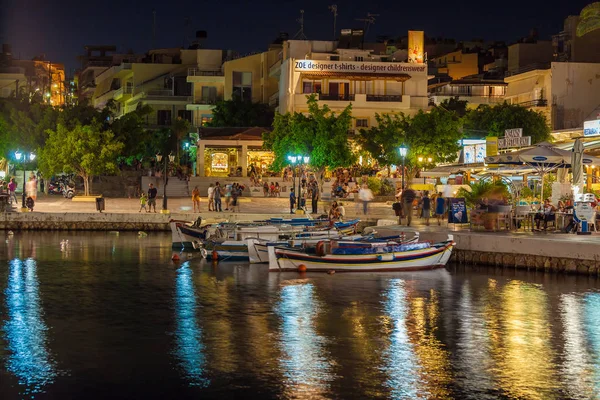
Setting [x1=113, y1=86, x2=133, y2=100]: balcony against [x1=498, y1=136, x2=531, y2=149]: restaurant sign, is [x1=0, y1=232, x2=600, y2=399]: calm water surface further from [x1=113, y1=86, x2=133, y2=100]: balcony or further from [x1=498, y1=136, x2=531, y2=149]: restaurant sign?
[x1=113, y1=86, x2=133, y2=100]: balcony

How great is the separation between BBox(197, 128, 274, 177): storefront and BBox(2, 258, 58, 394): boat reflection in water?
38505 millimetres

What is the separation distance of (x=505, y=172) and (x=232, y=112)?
4340cm

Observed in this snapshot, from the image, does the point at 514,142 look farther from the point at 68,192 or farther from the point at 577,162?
the point at 68,192

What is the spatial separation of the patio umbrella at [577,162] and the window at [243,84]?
52.7 metres

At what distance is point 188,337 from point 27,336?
3.36 meters

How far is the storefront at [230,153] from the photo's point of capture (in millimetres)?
67062

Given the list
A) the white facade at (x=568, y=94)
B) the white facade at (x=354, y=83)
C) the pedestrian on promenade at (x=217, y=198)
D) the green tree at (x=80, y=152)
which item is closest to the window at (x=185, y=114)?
the white facade at (x=354, y=83)

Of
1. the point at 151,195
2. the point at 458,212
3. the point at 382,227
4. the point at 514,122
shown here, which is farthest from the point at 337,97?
the point at 458,212

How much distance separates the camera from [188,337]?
19.5m

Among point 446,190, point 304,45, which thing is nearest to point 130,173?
point 304,45

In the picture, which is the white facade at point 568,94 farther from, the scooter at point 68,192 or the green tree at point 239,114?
the scooter at point 68,192

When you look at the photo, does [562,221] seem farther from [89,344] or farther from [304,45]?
[304,45]

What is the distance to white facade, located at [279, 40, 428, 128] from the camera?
220ft

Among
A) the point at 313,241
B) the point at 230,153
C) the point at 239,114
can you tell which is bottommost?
the point at 313,241
